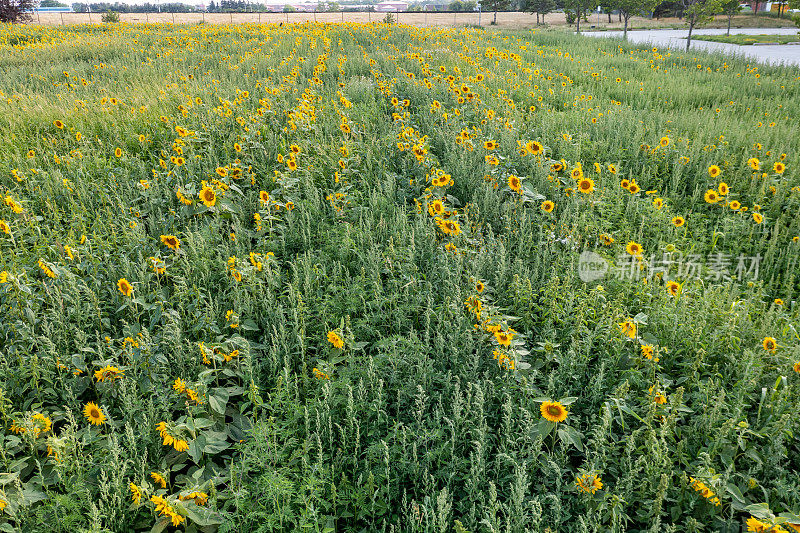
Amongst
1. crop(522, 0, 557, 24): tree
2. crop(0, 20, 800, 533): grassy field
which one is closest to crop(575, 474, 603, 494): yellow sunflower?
crop(0, 20, 800, 533): grassy field

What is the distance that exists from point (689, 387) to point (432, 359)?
142 centimetres

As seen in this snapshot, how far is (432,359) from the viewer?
2.62 m

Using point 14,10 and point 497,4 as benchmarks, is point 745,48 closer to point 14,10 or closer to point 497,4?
point 14,10

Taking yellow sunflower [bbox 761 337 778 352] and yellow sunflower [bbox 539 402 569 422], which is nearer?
yellow sunflower [bbox 539 402 569 422]

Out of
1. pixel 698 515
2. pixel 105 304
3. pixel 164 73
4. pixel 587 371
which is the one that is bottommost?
pixel 698 515

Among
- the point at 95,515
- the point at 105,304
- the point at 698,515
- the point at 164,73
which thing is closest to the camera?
the point at 95,515

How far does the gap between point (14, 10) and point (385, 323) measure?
30.4m

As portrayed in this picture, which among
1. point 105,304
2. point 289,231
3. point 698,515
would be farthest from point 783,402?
point 105,304

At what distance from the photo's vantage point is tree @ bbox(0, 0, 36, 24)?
70.8 feet

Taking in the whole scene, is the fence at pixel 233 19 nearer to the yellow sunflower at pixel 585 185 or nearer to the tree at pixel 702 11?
the tree at pixel 702 11

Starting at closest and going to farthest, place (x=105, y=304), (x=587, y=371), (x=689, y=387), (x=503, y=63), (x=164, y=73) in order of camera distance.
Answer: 1. (x=689, y=387)
2. (x=587, y=371)
3. (x=105, y=304)
4. (x=164, y=73)
5. (x=503, y=63)

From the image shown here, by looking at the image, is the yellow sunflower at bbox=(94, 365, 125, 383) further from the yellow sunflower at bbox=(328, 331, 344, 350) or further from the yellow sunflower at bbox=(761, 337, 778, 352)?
the yellow sunflower at bbox=(761, 337, 778, 352)

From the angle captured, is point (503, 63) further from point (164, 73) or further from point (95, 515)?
point (95, 515)

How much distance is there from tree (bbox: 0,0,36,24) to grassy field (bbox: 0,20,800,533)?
2425 cm
